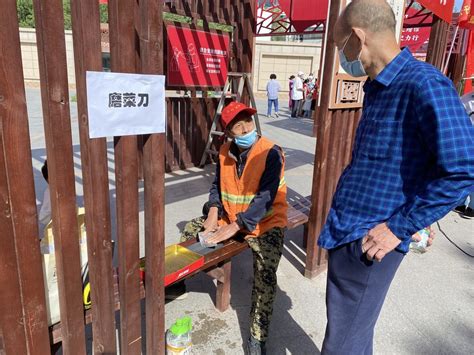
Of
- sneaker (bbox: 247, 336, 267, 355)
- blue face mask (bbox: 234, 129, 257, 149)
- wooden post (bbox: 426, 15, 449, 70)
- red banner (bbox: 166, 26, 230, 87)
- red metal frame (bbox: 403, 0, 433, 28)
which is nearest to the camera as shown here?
sneaker (bbox: 247, 336, 267, 355)

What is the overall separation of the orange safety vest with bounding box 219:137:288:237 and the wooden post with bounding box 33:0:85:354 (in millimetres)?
1226

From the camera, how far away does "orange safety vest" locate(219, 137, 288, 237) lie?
2436 mm

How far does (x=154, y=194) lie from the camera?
Answer: 1.70 metres

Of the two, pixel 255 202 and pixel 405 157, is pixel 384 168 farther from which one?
pixel 255 202

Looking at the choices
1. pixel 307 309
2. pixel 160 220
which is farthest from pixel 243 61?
pixel 160 220

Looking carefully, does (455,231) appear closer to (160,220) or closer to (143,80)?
(160,220)

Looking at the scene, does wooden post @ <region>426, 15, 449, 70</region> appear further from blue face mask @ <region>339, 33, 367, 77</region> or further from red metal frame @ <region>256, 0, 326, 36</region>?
red metal frame @ <region>256, 0, 326, 36</region>

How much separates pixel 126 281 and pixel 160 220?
307mm

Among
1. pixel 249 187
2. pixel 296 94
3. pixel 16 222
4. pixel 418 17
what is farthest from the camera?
pixel 296 94

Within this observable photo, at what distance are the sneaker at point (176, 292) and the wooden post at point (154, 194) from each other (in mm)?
817

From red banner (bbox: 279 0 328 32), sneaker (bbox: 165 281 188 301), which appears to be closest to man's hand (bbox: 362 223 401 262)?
sneaker (bbox: 165 281 188 301)

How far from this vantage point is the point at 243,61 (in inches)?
247

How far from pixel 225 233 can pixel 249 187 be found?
0.34 m

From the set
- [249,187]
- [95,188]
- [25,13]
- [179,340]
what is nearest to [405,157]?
[95,188]
